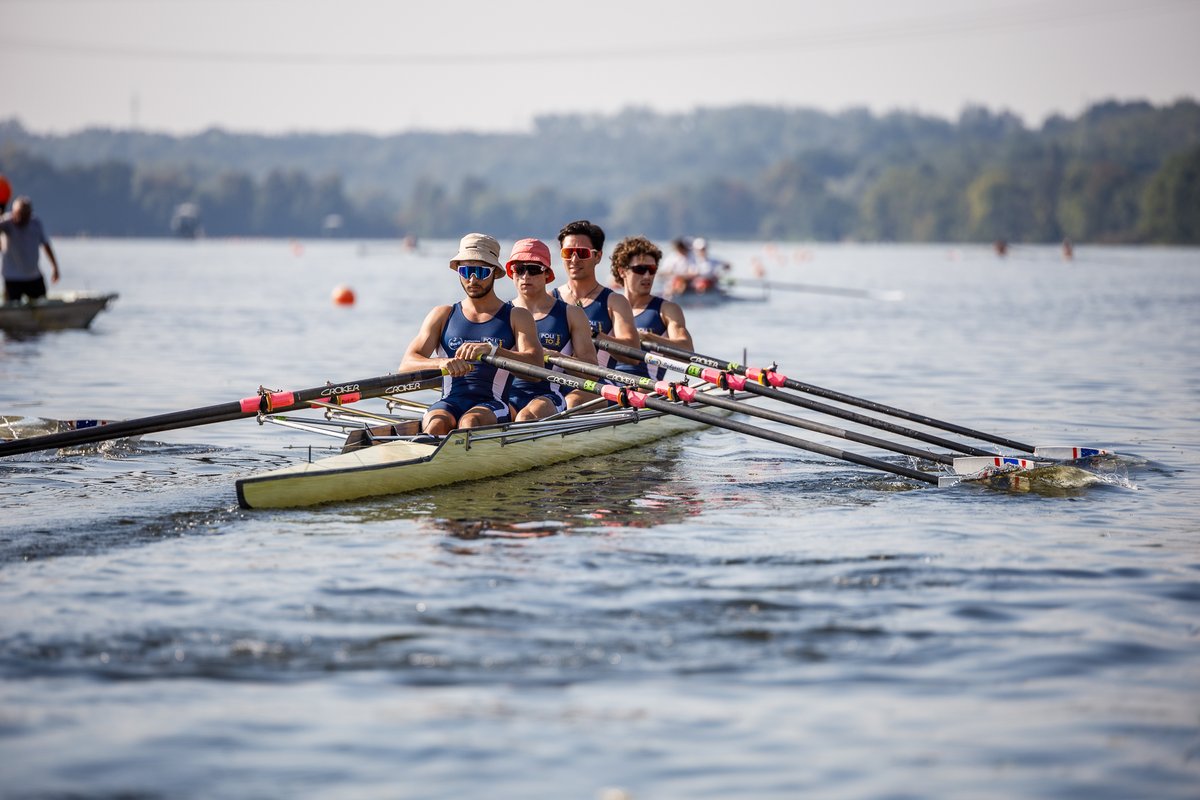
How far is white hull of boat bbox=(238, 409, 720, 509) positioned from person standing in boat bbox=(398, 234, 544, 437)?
0.99ft

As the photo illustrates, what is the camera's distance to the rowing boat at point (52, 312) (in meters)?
24.6

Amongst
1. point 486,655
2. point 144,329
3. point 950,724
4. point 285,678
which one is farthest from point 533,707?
point 144,329

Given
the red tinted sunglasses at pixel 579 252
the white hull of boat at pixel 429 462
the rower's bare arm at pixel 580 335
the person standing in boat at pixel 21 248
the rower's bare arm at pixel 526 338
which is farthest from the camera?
the person standing in boat at pixel 21 248

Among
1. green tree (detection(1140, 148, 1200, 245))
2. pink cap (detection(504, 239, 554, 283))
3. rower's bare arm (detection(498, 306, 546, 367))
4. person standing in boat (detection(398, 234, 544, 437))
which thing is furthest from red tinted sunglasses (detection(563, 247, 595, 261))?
green tree (detection(1140, 148, 1200, 245))

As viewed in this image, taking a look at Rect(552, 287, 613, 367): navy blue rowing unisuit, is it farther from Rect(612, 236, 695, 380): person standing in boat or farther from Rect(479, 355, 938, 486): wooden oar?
Rect(479, 355, 938, 486): wooden oar

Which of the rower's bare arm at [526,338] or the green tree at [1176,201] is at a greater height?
the green tree at [1176,201]

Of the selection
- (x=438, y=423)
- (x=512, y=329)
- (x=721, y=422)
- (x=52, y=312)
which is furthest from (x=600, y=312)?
(x=52, y=312)

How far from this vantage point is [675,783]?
18.1 feet

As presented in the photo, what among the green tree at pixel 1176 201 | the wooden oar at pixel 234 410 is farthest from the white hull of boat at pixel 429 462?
the green tree at pixel 1176 201

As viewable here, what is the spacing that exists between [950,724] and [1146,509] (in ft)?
18.5

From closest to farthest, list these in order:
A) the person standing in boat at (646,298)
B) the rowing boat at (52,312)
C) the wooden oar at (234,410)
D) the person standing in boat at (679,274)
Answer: the wooden oar at (234,410)
the person standing in boat at (646,298)
the rowing boat at (52,312)
the person standing in boat at (679,274)

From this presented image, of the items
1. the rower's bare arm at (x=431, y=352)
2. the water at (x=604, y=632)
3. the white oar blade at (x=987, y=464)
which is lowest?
the water at (x=604, y=632)

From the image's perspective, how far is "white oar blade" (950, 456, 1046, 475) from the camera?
39.1 ft

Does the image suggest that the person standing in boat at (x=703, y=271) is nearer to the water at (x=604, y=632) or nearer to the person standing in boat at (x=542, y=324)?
the water at (x=604, y=632)
